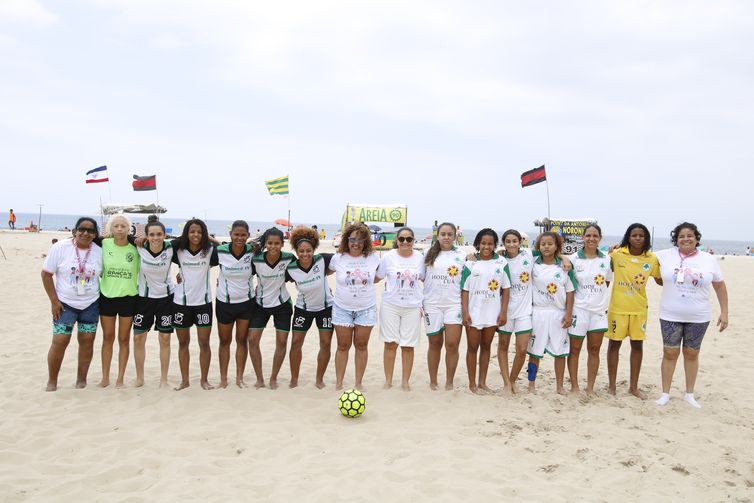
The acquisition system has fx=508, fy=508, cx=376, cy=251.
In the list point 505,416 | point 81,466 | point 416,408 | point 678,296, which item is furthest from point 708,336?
point 81,466

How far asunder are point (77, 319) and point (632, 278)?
5.70m

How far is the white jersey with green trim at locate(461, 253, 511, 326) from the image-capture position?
5.27m

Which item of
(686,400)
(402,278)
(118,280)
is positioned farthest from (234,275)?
(686,400)

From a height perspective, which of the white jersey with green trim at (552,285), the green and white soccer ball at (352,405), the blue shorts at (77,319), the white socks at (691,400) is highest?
the white jersey with green trim at (552,285)

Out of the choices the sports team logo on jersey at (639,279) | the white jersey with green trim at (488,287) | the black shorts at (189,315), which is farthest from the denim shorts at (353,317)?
the sports team logo on jersey at (639,279)

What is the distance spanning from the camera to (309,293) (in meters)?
5.35

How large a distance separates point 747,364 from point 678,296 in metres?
2.97

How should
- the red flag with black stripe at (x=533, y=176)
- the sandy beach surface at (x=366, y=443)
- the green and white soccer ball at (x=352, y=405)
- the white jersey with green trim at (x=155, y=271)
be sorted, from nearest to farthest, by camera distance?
the sandy beach surface at (x=366, y=443) < the green and white soccer ball at (x=352, y=405) < the white jersey with green trim at (x=155, y=271) < the red flag with black stripe at (x=533, y=176)

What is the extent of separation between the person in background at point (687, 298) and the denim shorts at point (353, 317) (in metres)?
2.93

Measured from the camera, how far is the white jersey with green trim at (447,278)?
5.32m

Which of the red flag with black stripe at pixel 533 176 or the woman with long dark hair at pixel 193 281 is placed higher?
the red flag with black stripe at pixel 533 176

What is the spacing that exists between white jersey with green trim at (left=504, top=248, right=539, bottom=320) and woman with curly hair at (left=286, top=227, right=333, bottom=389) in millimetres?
1937

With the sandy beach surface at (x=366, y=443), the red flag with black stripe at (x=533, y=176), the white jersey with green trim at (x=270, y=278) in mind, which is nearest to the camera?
the sandy beach surface at (x=366, y=443)

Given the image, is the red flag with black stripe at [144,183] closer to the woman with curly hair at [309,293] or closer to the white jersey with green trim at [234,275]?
the white jersey with green trim at [234,275]
